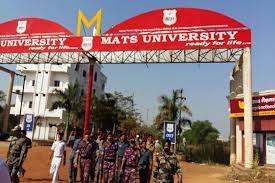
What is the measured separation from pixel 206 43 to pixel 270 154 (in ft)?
21.3

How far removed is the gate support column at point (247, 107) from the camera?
15.9 meters

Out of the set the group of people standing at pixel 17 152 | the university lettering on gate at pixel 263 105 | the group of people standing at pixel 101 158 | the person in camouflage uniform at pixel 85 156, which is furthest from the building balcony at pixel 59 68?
the group of people standing at pixel 17 152

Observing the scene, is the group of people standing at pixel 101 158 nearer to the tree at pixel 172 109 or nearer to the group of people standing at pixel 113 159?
the group of people standing at pixel 113 159

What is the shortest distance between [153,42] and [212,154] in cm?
1579

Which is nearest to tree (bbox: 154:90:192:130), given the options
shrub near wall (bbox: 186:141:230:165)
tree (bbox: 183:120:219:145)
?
shrub near wall (bbox: 186:141:230:165)

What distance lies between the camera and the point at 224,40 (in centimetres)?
1755

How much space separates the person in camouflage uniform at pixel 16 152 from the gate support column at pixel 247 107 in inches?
413

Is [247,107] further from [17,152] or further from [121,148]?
[17,152]

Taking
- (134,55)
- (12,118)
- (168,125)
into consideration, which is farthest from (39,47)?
(12,118)

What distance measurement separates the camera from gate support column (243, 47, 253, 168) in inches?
626

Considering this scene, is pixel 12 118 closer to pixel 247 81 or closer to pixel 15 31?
pixel 15 31

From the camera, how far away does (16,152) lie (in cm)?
904

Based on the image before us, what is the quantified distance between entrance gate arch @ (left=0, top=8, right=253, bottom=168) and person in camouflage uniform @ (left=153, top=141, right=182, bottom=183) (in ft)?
34.4

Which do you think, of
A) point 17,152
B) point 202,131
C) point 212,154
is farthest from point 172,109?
point 202,131
